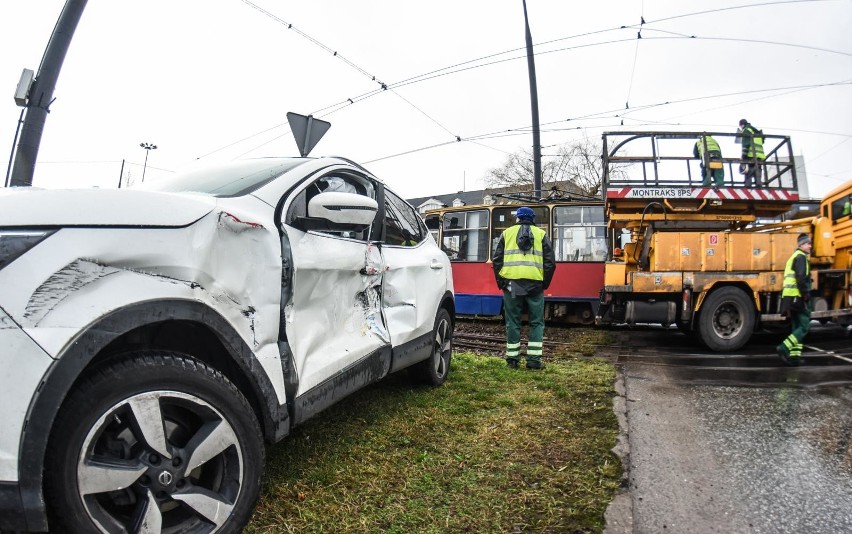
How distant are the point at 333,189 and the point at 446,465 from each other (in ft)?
5.36

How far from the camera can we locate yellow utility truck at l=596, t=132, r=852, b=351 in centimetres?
709

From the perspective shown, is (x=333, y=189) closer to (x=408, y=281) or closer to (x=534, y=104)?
(x=408, y=281)

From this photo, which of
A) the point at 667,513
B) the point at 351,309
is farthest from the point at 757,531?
the point at 351,309

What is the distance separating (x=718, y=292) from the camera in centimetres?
713

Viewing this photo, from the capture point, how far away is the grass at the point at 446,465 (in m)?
A: 2.20

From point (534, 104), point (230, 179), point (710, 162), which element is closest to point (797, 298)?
point (710, 162)

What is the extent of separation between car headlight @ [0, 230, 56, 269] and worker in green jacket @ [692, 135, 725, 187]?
26.4 ft

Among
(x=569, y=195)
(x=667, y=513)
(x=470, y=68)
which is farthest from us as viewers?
(x=470, y=68)

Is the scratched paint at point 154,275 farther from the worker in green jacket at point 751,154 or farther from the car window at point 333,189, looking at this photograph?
the worker in green jacket at point 751,154

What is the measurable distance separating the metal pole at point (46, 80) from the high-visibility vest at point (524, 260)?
202 inches

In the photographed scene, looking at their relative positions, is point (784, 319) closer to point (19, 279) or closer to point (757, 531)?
point (757, 531)

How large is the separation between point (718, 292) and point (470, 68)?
7.23m

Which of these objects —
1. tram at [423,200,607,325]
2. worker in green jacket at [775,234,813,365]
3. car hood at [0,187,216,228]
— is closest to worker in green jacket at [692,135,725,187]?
worker in green jacket at [775,234,813,365]

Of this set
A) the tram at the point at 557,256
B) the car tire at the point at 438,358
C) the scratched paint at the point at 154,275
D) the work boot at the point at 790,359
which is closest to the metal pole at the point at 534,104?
the tram at the point at 557,256
